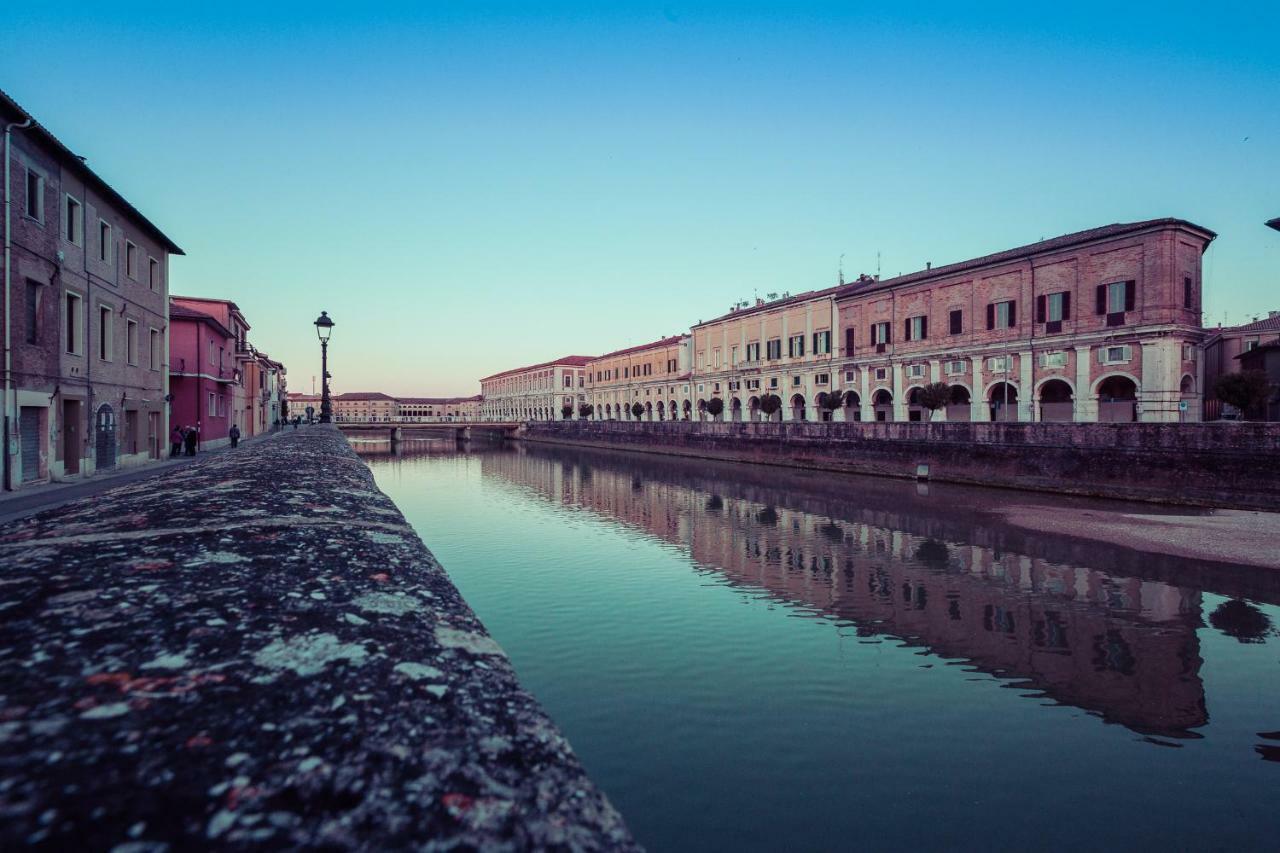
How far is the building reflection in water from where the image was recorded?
27.3ft

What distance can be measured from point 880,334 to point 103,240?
40906 mm

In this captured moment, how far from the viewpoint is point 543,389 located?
109750 millimetres

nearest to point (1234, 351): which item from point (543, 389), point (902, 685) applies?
point (902, 685)

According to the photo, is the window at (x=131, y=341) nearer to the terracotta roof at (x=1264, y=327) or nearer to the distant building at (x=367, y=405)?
the terracotta roof at (x=1264, y=327)

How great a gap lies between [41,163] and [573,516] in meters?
17.2

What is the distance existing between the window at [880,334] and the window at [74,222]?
4133 centimetres

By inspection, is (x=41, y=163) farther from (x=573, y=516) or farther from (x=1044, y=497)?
(x=1044, y=497)

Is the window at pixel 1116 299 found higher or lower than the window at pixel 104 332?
higher

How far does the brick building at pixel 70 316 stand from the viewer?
16.7 meters

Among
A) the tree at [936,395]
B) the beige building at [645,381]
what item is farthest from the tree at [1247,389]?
the beige building at [645,381]

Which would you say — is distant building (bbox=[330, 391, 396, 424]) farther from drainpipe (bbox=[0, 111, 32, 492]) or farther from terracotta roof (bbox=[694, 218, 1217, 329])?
drainpipe (bbox=[0, 111, 32, 492])

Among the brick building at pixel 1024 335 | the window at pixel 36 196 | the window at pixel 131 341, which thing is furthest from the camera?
the brick building at pixel 1024 335

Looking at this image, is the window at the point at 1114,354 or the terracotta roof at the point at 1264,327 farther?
the terracotta roof at the point at 1264,327

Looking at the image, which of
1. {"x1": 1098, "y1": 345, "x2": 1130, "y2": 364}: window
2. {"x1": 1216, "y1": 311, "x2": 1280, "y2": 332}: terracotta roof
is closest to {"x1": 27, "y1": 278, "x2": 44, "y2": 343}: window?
{"x1": 1098, "y1": 345, "x2": 1130, "y2": 364}: window
